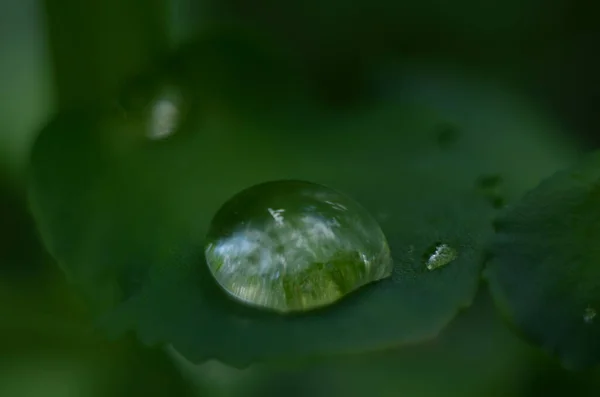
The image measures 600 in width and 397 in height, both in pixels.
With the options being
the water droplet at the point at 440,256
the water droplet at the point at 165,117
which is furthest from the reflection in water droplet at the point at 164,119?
the water droplet at the point at 440,256

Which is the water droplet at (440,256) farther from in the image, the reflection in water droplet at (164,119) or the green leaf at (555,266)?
the reflection in water droplet at (164,119)

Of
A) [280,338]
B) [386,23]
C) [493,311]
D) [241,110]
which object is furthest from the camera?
[386,23]

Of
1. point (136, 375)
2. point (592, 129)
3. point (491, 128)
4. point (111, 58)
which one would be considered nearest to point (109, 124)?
point (111, 58)

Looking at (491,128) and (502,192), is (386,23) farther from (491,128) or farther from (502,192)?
(502,192)

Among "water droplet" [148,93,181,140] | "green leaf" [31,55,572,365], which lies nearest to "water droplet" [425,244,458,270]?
"green leaf" [31,55,572,365]

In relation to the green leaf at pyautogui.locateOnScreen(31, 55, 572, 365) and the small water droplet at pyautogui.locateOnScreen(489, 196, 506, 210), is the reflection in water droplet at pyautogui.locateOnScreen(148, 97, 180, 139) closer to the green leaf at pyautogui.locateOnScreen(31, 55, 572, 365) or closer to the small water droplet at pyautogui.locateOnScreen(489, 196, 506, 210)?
the green leaf at pyautogui.locateOnScreen(31, 55, 572, 365)

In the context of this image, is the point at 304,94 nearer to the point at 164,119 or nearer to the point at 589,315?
the point at 164,119
